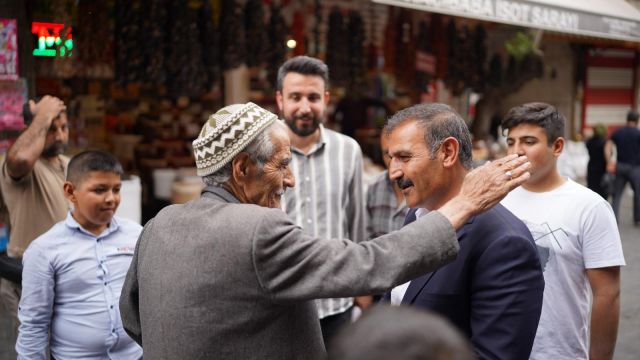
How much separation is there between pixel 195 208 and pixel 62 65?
4.02m

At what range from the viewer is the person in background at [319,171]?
3.51 meters

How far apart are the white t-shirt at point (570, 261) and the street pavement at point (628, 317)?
100 inches

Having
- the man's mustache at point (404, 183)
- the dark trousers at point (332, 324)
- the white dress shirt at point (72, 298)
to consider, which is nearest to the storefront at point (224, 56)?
the white dress shirt at point (72, 298)

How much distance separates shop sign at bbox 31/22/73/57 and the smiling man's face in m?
3.79

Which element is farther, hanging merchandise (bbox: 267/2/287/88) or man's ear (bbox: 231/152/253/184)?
hanging merchandise (bbox: 267/2/287/88)

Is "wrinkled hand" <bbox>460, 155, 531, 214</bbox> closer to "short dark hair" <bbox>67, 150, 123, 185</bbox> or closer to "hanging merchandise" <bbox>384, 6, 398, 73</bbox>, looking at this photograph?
"short dark hair" <bbox>67, 150, 123, 185</bbox>

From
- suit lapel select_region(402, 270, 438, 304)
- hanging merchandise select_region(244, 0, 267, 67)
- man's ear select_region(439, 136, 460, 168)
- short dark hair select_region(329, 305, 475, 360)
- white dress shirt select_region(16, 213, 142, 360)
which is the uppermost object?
hanging merchandise select_region(244, 0, 267, 67)

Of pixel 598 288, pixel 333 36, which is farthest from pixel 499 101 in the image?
pixel 598 288

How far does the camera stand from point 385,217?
4.04m

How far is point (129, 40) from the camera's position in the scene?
5.93 metres

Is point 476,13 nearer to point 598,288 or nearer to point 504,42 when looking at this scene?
point 598,288

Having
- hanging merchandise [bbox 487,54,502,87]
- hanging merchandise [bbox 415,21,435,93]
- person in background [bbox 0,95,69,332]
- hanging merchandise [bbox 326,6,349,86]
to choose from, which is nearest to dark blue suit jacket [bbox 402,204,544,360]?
person in background [bbox 0,95,69,332]

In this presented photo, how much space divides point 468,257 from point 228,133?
79 cm

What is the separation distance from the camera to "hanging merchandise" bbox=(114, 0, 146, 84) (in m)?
5.87
